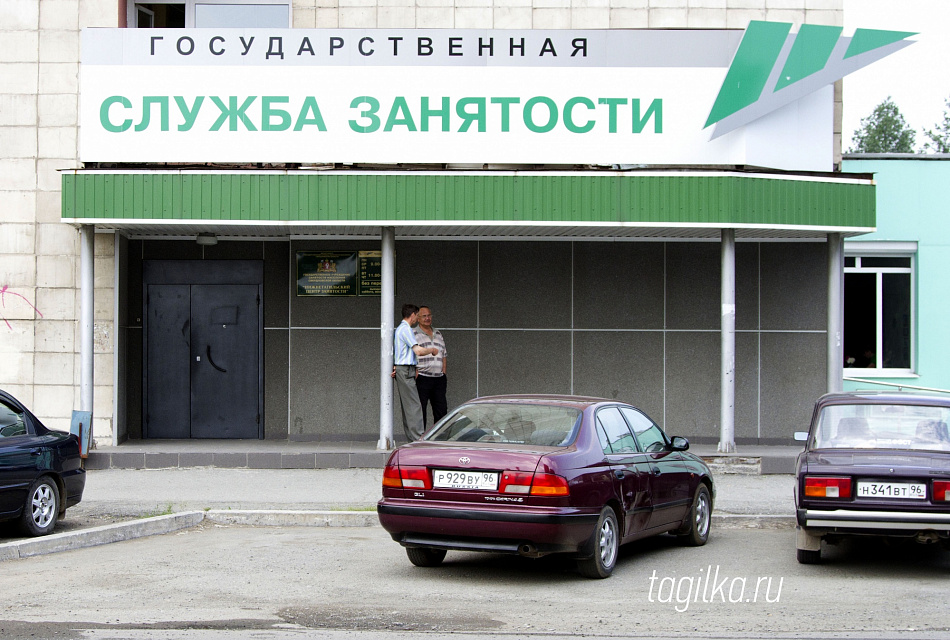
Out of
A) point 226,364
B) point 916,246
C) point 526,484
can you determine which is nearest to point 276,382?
point 226,364

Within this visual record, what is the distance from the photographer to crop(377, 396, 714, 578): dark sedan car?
285 inches

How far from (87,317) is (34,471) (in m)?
5.20

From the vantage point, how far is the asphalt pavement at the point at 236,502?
9633 mm

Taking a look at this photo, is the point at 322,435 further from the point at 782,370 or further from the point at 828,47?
the point at 828,47

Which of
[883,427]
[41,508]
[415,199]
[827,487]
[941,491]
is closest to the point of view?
[941,491]

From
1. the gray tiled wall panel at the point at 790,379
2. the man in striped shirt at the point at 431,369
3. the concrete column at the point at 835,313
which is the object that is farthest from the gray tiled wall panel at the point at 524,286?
the concrete column at the point at 835,313

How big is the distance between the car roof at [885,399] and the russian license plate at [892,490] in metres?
1.10

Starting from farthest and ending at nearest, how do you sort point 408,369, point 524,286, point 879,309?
point 879,309, point 524,286, point 408,369

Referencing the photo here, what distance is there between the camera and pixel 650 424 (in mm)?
9359

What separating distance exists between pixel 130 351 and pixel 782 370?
10378 mm

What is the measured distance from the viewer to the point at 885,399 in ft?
28.2

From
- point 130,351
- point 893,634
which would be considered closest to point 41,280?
point 130,351

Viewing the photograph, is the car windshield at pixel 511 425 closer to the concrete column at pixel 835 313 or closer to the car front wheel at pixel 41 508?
the car front wheel at pixel 41 508

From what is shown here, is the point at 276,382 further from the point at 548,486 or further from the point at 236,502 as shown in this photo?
the point at 548,486
